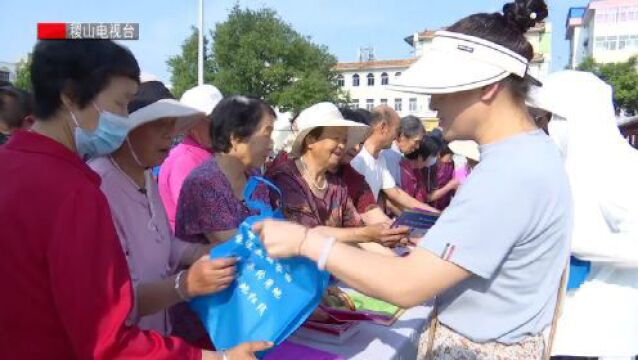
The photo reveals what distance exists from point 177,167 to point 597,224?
2.22m

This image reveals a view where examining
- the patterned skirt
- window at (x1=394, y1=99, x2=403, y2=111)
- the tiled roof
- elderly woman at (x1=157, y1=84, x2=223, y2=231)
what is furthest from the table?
window at (x1=394, y1=99, x2=403, y2=111)

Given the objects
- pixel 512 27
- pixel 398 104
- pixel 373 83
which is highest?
pixel 373 83

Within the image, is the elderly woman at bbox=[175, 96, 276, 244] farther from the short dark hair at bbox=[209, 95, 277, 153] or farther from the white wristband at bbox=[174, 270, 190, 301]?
the white wristband at bbox=[174, 270, 190, 301]

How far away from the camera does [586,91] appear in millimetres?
2287

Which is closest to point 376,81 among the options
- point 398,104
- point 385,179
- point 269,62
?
point 398,104

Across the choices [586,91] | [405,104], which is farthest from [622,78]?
[586,91]

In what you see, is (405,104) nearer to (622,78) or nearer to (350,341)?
(622,78)

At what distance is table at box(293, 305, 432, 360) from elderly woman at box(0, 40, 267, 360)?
708 mm

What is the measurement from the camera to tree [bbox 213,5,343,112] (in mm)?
32875

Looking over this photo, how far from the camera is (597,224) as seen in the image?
7.07 feet

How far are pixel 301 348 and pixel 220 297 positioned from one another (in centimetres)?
47

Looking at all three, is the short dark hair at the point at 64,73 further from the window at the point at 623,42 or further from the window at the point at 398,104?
the window at the point at 623,42

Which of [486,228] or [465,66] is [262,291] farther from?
[465,66]

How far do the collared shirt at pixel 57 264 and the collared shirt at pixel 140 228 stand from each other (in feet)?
1.33
